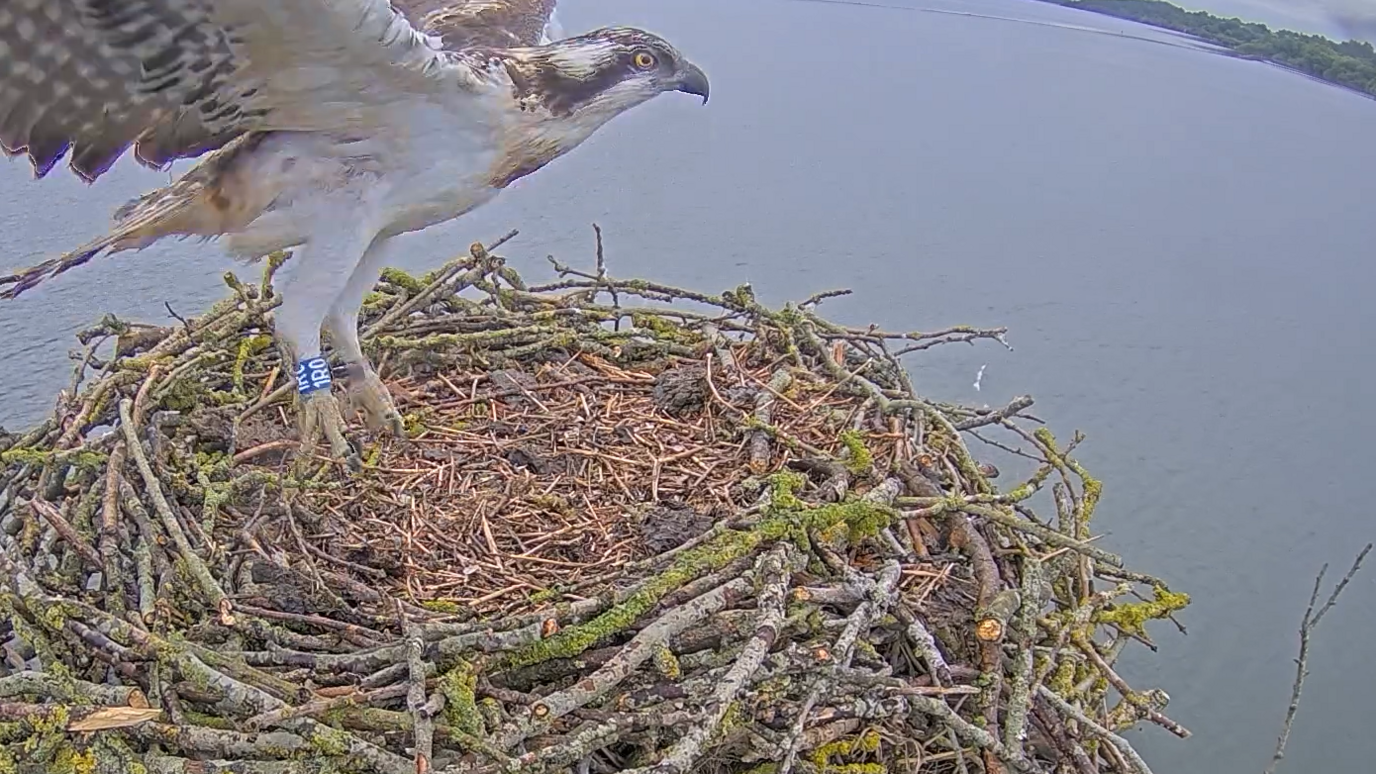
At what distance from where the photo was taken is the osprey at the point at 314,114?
1027 mm

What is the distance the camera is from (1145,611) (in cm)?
113

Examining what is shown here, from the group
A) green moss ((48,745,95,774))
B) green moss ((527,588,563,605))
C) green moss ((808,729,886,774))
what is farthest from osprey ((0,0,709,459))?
green moss ((808,729,886,774))

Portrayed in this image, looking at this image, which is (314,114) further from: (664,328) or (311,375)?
(664,328)

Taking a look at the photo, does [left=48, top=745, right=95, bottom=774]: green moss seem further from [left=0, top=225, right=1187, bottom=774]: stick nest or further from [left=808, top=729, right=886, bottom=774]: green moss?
[left=808, top=729, right=886, bottom=774]: green moss

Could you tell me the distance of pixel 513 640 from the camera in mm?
969

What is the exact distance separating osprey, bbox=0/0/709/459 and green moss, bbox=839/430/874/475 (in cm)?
50

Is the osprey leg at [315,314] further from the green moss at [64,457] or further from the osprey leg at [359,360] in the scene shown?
the green moss at [64,457]

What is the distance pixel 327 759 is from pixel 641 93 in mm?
874

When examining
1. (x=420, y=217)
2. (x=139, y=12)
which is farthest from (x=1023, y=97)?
(x=139, y=12)

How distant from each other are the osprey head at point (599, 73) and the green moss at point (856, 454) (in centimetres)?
50

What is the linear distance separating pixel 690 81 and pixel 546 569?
0.65 m

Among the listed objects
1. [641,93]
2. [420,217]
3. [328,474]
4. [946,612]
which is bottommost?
[328,474]

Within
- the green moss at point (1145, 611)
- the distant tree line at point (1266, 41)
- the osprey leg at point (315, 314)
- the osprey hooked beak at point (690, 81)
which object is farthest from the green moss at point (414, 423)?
the distant tree line at point (1266, 41)

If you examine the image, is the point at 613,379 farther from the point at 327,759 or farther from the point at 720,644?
the point at 327,759
